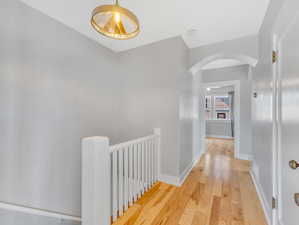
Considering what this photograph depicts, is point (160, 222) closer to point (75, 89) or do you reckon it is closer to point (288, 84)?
point (288, 84)

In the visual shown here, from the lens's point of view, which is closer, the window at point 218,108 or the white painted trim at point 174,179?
the white painted trim at point 174,179

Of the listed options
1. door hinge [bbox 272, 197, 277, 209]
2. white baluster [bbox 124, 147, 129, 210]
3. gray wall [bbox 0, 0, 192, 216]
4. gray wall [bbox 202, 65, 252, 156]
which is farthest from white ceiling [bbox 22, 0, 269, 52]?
door hinge [bbox 272, 197, 277, 209]

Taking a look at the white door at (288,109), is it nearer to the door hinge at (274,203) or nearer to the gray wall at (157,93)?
the door hinge at (274,203)

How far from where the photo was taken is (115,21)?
44.7 inches

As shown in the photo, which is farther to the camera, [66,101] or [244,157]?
[244,157]

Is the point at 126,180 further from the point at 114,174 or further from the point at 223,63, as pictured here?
the point at 223,63

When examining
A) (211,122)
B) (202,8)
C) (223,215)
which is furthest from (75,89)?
(211,122)

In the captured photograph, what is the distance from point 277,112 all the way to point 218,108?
5.74 meters

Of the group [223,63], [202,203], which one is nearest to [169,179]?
[202,203]

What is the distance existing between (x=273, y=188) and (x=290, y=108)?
2.78 feet

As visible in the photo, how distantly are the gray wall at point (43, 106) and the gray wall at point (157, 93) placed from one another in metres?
0.66

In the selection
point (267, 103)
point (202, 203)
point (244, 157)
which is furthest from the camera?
point (244, 157)

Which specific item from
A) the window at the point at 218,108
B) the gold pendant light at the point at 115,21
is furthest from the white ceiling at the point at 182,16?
the window at the point at 218,108

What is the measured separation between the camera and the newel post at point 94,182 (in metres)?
1.11
